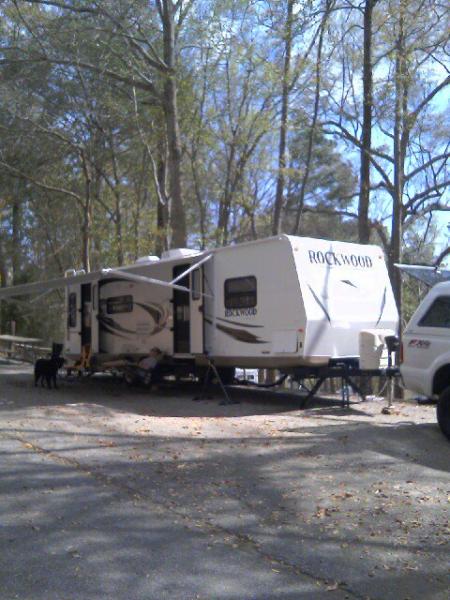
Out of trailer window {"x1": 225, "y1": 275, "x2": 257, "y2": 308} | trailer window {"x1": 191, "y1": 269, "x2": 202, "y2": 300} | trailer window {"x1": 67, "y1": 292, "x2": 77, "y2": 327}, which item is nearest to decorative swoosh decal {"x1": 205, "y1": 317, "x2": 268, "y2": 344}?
trailer window {"x1": 225, "y1": 275, "x2": 257, "y2": 308}

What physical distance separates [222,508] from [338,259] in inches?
283

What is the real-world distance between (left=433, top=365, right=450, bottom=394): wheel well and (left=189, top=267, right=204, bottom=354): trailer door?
5.22 meters

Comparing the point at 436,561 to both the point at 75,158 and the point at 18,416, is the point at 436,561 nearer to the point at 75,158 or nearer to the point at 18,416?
the point at 18,416

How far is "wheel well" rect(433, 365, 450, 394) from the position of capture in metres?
9.04

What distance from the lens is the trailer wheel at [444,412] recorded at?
342 inches

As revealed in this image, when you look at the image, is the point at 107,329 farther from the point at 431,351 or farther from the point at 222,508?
the point at 222,508

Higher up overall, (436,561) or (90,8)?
(90,8)

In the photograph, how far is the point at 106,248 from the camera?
29.2 metres

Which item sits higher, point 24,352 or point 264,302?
point 264,302

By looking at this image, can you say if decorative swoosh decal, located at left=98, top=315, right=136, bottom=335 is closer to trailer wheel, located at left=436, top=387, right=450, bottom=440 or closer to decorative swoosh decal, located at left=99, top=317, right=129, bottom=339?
decorative swoosh decal, located at left=99, top=317, right=129, bottom=339

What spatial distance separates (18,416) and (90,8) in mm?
12393

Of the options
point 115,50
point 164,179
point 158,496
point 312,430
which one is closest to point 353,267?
point 312,430

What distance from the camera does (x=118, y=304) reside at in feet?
52.5

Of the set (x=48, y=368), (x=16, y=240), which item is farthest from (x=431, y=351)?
(x=16, y=240)
